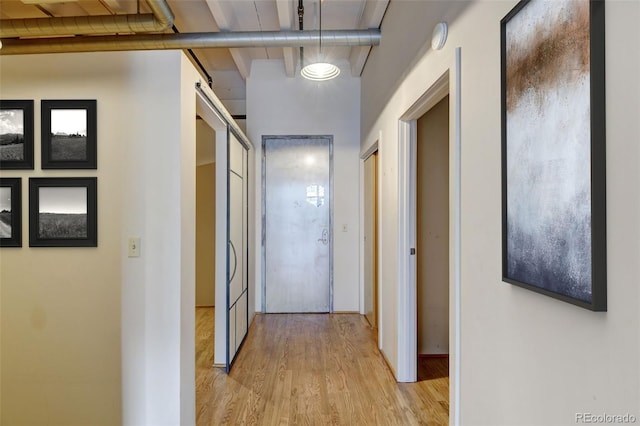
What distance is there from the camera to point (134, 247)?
187 cm

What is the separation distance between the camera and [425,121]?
317cm

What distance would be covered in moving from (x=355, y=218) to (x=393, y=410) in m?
2.69

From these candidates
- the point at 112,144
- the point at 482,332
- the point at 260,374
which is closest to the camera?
the point at 482,332

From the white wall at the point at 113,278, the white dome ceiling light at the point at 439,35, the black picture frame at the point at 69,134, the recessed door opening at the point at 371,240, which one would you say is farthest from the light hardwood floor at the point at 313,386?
the white dome ceiling light at the point at 439,35

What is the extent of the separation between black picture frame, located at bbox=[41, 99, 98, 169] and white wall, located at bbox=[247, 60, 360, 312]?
2755 mm

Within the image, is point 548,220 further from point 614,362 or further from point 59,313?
point 59,313

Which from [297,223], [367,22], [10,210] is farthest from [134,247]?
[367,22]

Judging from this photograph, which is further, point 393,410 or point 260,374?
point 260,374

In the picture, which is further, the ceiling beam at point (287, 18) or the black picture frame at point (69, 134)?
the ceiling beam at point (287, 18)

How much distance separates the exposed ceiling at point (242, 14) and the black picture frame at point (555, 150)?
227cm

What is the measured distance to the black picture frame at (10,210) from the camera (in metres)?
1.88

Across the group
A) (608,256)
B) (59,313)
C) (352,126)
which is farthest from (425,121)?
(59,313)

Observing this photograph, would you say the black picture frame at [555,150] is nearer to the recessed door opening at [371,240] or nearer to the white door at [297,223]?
the recessed door opening at [371,240]

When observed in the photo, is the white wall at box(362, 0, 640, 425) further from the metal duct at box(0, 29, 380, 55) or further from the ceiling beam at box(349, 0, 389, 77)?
the metal duct at box(0, 29, 380, 55)
